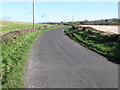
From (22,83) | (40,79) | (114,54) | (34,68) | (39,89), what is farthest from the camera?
(114,54)

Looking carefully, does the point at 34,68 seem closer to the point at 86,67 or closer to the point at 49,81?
the point at 49,81

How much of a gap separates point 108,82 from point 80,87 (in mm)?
1612

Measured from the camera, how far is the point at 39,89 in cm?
693

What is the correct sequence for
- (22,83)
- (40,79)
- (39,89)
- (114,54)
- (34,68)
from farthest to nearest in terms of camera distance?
(114,54), (34,68), (40,79), (22,83), (39,89)

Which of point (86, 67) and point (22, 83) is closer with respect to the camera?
point (22, 83)

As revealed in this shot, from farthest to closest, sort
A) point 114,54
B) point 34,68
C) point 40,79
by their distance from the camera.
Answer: point 114,54, point 34,68, point 40,79

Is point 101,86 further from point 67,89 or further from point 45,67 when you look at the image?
point 45,67

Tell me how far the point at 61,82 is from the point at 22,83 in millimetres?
1862

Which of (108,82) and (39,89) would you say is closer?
(39,89)

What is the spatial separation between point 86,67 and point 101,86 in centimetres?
297

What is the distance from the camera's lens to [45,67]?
404 inches

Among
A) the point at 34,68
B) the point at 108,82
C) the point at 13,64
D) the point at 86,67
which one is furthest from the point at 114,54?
the point at 13,64

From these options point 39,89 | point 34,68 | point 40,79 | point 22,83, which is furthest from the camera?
point 34,68

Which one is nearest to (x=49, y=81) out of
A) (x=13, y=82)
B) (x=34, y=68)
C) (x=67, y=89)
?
(x=67, y=89)
